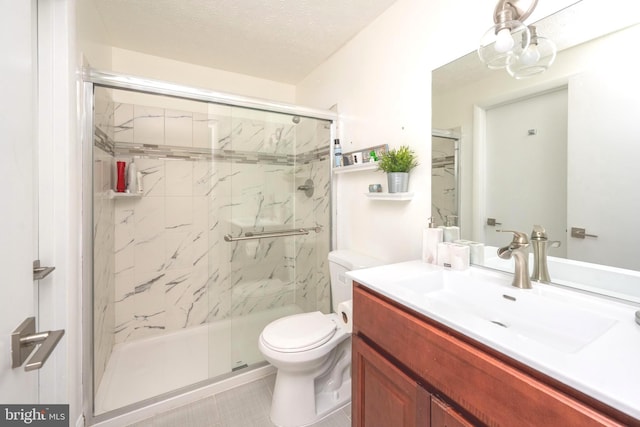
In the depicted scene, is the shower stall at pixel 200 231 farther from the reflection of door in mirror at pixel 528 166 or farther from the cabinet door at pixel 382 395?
the reflection of door in mirror at pixel 528 166

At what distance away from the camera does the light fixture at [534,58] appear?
98cm

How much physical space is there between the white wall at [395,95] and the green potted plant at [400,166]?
5 cm

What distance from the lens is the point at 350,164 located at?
Result: 1905 millimetres

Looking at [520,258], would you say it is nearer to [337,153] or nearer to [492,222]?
[492,222]

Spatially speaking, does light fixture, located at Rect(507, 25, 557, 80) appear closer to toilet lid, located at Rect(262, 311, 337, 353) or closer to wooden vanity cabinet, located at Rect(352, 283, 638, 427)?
wooden vanity cabinet, located at Rect(352, 283, 638, 427)

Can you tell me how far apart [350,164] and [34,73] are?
1607 millimetres

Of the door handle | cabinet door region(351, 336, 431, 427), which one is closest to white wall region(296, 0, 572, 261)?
cabinet door region(351, 336, 431, 427)

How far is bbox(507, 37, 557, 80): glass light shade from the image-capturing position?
98 centimetres

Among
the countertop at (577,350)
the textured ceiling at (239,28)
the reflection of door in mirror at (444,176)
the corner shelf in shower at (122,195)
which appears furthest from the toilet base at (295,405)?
the textured ceiling at (239,28)

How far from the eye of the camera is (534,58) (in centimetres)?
101

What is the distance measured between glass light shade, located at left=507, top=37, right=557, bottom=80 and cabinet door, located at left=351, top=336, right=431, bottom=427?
1209 millimetres

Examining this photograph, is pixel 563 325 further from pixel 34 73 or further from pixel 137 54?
pixel 137 54

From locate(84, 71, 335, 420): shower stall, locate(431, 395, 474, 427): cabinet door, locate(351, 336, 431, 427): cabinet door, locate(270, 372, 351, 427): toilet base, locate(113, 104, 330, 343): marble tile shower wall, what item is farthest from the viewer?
locate(113, 104, 330, 343): marble tile shower wall

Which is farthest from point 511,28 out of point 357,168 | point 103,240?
point 103,240
